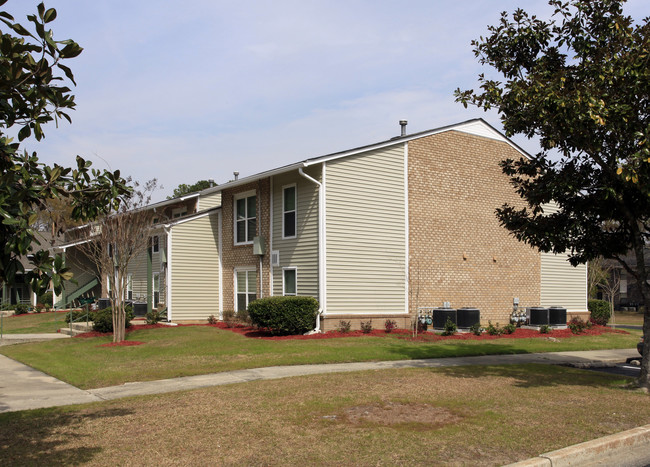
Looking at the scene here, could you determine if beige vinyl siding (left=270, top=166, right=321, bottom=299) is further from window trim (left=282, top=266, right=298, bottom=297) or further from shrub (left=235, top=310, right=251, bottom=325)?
shrub (left=235, top=310, right=251, bottom=325)

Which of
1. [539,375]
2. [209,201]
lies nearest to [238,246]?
[209,201]

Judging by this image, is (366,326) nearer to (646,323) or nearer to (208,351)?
(208,351)

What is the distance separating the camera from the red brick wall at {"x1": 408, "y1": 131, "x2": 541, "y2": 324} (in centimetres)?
2084

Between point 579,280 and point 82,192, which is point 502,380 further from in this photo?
point 579,280

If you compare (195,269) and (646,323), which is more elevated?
(195,269)

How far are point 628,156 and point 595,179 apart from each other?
111 cm

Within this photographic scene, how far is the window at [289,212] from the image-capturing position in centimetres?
2038

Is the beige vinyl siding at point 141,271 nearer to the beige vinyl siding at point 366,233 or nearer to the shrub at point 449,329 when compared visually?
the beige vinyl siding at point 366,233

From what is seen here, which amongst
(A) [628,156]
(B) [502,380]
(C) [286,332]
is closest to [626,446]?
(B) [502,380]

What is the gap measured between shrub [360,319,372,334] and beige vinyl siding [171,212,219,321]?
7427 millimetres

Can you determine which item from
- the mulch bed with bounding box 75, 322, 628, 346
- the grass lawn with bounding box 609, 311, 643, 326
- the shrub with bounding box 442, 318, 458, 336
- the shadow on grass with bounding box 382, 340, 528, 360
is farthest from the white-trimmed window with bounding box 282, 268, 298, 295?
the grass lawn with bounding box 609, 311, 643, 326

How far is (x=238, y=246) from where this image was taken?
2331 centimetres

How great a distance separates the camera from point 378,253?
19953 mm

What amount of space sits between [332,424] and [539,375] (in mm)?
6010
